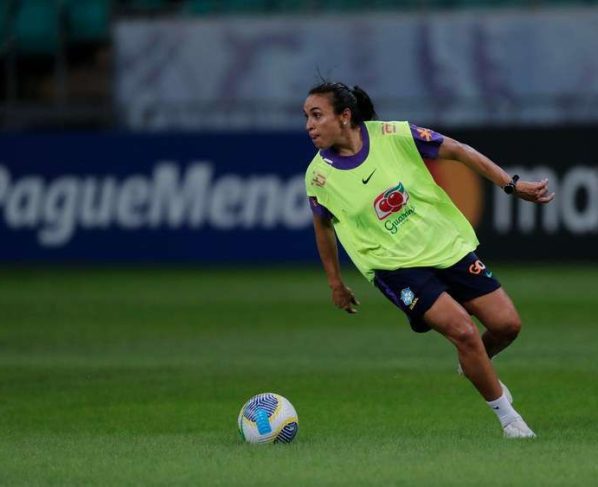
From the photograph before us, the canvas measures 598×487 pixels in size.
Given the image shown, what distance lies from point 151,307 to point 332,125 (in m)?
10.7

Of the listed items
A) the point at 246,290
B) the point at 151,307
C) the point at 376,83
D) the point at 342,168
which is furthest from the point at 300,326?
the point at 376,83

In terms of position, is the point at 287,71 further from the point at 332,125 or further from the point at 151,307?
the point at 332,125

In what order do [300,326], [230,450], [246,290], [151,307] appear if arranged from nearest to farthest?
[230,450]
[300,326]
[151,307]
[246,290]

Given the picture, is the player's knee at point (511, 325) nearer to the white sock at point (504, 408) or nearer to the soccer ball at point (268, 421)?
the white sock at point (504, 408)

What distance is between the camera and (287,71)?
26781 mm

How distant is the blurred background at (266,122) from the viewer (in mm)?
24297

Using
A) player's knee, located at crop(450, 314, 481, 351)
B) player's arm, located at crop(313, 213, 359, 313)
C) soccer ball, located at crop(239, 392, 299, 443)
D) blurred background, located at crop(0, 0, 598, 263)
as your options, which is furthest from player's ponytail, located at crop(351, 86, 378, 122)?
blurred background, located at crop(0, 0, 598, 263)

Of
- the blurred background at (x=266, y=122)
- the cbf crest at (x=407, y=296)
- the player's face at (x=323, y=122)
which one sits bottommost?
the blurred background at (x=266, y=122)

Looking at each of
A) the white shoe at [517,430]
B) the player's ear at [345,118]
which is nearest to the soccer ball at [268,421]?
the white shoe at [517,430]

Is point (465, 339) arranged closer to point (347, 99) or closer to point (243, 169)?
point (347, 99)

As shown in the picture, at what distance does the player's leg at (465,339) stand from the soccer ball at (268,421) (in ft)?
3.29

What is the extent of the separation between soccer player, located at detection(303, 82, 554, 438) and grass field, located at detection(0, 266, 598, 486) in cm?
72

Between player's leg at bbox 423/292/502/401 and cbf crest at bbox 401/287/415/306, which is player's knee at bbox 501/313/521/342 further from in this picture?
cbf crest at bbox 401/287/415/306

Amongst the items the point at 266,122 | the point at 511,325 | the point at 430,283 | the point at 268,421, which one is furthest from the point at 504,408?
the point at 266,122
